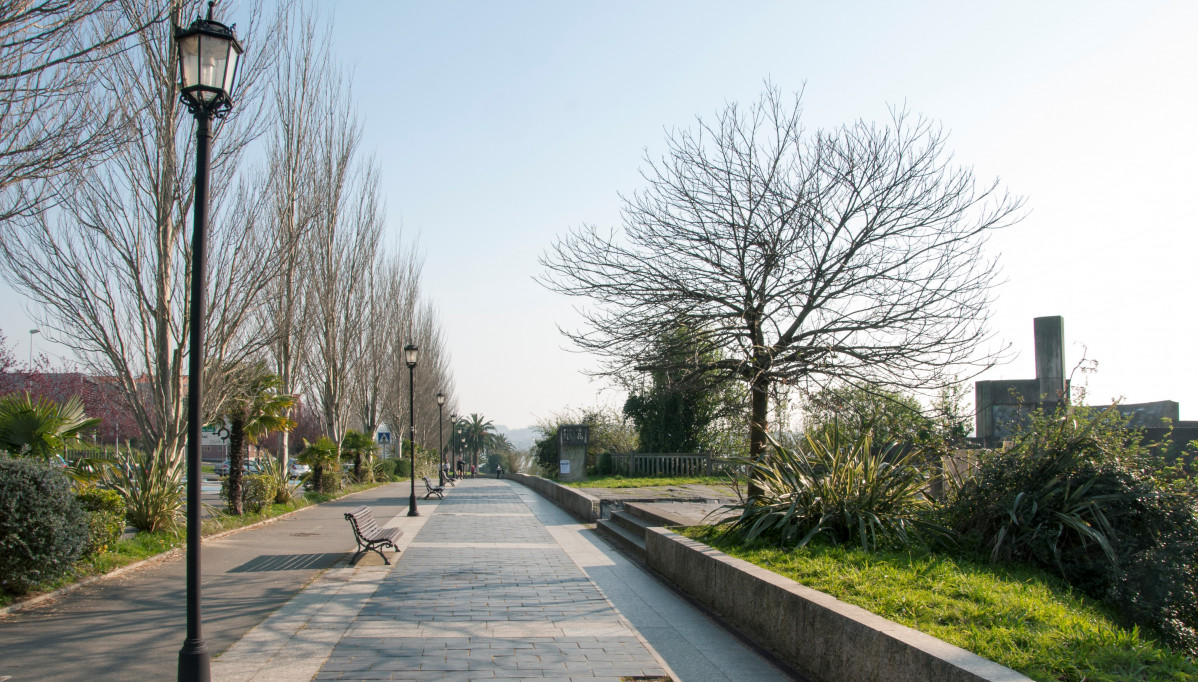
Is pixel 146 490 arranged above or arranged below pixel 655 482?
above

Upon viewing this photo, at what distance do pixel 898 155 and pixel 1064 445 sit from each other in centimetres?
427

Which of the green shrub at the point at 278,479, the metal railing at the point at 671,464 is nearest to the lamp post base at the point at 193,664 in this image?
the green shrub at the point at 278,479

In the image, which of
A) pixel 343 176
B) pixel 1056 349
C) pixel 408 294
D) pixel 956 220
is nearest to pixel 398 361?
pixel 408 294

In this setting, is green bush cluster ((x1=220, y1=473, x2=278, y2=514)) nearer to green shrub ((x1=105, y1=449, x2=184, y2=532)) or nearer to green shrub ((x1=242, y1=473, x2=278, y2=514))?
green shrub ((x1=242, y1=473, x2=278, y2=514))

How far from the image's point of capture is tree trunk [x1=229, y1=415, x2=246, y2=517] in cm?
1728

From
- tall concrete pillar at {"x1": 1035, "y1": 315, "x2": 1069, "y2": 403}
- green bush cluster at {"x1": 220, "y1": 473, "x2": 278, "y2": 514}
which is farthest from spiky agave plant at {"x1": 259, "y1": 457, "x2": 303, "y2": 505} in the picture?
tall concrete pillar at {"x1": 1035, "y1": 315, "x2": 1069, "y2": 403}

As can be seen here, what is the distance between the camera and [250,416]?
18281mm

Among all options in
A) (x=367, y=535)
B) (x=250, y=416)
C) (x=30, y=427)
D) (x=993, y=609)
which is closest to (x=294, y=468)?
(x=250, y=416)

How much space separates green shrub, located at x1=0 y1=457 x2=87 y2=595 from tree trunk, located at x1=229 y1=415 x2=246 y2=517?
29.5 feet

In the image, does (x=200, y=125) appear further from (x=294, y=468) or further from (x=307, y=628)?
(x=294, y=468)

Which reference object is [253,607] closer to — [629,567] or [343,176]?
[629,567]

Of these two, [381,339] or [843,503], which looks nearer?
[843,503]

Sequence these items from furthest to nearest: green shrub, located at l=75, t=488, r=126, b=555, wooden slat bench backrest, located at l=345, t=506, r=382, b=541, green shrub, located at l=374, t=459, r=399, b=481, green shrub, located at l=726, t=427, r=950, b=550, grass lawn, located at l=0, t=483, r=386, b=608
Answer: green shrub, located at l=374, t=459, r=399, b=481 → wooden slat bench backrest, located at l=345, t=506, r=382, b=541 → green shrub, located at l=75, t=488, r=126, b=555 → grass lawn, located at l=0, t=483, r=386, b=608 → green shrub, located at l=726, t=427, r=950, b=550

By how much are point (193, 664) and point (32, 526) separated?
4457mm
